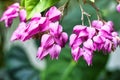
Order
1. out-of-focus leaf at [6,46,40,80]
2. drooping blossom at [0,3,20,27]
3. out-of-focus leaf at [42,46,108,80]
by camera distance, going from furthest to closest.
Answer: out-of-focus leaf at [6,46,40,80] → out-of-focus leaf at [42,46,108,80] → drooping blossom at [0,3,20,27]

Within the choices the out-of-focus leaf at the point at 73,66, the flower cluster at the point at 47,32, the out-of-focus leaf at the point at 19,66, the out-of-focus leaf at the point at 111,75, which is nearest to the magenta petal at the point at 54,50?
the flower cluster at the point at 47,32

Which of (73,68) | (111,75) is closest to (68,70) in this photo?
(73,68)

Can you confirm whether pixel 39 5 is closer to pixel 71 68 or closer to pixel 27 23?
pixel 27 23

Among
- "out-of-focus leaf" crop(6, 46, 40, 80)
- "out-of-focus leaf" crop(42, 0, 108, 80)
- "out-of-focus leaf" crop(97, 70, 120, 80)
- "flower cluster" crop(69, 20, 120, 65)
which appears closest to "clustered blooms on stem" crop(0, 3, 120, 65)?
"flower cluster" crop(69, 20, 120, 65)

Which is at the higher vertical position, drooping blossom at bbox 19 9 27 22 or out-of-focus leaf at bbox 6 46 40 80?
drooping blossom at bbox 19 9 27 22

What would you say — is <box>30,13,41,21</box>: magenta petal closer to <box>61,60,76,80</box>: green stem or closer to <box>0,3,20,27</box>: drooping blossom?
<box>0,3,20,27</box>: drooping blossom

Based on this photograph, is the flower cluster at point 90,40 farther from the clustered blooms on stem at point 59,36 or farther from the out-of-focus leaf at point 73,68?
the out-of-focus leaf at point 73,68
